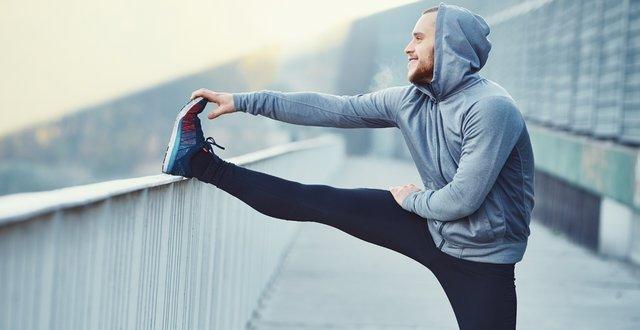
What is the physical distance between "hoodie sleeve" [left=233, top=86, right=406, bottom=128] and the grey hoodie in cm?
3

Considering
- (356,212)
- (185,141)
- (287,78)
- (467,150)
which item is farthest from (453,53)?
(287,78)

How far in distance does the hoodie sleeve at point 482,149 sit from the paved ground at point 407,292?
300 centimetres

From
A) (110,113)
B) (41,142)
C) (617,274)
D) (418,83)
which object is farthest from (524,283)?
(110,113)

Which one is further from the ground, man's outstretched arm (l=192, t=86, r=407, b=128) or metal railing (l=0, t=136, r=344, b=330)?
man's outstretched arm (l=192, t=86, r=407, b=128)

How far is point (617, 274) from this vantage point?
1042 cm

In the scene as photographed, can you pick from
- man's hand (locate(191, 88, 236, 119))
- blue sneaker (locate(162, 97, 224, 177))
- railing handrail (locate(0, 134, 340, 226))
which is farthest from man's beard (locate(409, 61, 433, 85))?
railing handrail (locate(0, 134, 340, 226))

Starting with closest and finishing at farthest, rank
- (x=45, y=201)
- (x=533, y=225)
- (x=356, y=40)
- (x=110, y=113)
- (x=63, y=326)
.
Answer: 1. (x=45, y=201)
2. (x=63, y=326)
3. (x=533, y=225)
4. (x=356, y=40)
5. (x=110, y=113)

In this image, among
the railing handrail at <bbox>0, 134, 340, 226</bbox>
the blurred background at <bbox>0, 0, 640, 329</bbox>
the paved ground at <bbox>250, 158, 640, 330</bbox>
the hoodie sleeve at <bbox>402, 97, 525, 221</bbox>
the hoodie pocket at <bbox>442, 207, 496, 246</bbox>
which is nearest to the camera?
the railing handrail at <bbox>0, 134, 340, 226</bbox>

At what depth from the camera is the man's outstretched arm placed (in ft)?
15.1

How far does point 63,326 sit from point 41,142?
62.3 metres

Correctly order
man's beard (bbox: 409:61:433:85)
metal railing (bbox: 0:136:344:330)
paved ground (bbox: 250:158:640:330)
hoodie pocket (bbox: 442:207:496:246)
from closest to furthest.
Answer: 1. metal railing (bbox: 0:136:344:330)
2. hoodie pocket (bbox: 442:207:496:246)
3. man's beard (bbox: 409:61:433:85)
4. paved ground (bbox: 250:158:640:330)

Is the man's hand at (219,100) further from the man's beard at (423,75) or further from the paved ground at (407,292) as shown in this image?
the paved ground at (407,292)

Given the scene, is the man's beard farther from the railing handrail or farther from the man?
the railing handrail

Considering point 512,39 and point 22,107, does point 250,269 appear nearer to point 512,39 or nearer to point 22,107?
point 512,39
